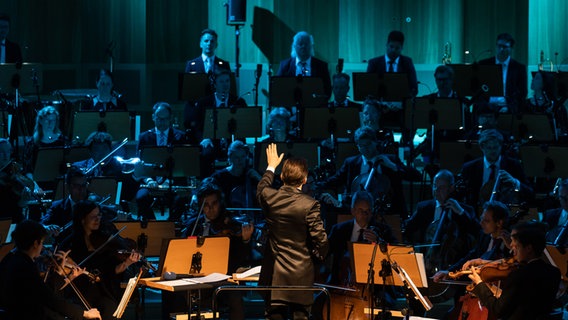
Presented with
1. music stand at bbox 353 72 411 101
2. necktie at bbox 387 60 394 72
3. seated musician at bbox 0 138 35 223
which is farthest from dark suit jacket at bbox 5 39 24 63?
necktie at bbox 387 60 394 72

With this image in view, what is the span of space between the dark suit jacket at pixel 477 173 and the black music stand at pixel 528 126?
2.37ft

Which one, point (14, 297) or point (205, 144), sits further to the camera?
point (205, 144)

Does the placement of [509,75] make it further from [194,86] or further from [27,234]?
[27,234]

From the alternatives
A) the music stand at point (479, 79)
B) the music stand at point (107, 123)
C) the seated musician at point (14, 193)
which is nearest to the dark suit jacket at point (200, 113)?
the music stand at point (107, 123)

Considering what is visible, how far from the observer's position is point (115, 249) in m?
7.18

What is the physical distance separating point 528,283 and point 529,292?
5cm

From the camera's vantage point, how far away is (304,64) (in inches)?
435

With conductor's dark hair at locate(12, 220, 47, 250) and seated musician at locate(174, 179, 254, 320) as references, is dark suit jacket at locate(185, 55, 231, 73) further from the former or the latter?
conductor's dark hair at locate(12, 220, 47, 250)

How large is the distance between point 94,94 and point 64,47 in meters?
2.14

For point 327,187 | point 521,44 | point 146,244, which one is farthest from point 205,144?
point 521,44

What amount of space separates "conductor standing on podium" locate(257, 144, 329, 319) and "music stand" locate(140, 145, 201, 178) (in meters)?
3.70

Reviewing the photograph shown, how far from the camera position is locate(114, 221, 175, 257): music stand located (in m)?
7.40

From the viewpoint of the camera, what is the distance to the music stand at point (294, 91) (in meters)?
10.4

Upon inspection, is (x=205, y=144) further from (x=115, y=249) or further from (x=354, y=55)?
(x=354, y=55)
